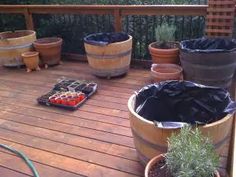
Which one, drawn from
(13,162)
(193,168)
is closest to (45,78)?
(13,162)

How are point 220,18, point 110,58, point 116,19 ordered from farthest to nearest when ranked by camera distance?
point 116,19, point 110,58, point 220,18

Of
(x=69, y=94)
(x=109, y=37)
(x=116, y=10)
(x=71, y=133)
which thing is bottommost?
(x=71, y=133)

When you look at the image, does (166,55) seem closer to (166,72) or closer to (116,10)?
(166,72)

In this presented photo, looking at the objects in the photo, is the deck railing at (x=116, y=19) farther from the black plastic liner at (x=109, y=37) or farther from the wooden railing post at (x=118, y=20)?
the black plastic liner at (x=109, y=37)

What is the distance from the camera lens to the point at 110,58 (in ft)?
12.1

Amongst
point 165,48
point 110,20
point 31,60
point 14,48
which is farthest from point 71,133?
point 110,20

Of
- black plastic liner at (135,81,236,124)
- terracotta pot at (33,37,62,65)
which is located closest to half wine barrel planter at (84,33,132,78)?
terracotta pot at (33,37,62,65)

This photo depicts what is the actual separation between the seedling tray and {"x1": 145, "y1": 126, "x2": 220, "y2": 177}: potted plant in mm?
1706

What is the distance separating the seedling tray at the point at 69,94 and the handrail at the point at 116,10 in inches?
45.5

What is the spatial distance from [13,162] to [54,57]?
2.45 m

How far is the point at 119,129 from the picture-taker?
2.63 metres

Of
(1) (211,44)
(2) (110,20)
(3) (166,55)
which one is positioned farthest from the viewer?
(2) (110,20)

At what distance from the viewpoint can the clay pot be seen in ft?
13.9

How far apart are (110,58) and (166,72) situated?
74 cm
